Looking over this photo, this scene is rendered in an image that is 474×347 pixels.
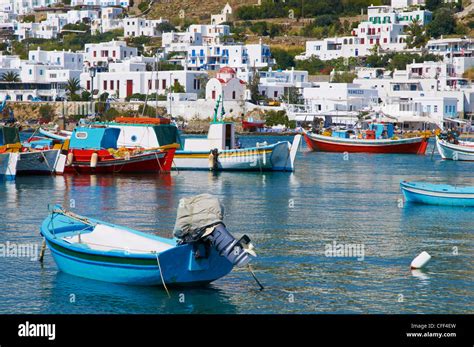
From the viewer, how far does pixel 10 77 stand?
114062mm

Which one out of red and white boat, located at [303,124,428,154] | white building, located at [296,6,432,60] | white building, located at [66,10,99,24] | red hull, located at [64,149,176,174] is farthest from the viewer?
white building, located at [66,10,99,24]

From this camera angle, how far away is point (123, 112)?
10019 cm

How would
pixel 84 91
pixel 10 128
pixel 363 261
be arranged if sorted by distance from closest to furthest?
1. pixel 363 261
2. pixel 10 128
3. pixel 84 91

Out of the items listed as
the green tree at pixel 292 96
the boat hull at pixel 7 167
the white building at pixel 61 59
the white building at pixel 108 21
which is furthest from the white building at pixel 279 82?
the boat hull at pixel 7 167

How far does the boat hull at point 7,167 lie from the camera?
40.3 metres

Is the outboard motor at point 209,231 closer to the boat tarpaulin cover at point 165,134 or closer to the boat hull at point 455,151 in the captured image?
the boat tarpaulin cover at point 165,134

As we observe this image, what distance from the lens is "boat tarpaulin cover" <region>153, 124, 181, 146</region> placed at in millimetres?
45062

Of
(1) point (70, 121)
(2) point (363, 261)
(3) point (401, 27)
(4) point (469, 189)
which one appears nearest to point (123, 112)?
(1) point (70, 121)

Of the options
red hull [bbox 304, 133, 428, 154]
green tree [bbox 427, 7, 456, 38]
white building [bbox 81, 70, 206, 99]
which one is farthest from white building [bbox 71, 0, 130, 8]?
red hull [bbox 304, 133, 428, 154]

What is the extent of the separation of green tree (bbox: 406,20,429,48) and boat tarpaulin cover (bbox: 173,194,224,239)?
380 ft

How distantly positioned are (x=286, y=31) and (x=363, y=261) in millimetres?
133370

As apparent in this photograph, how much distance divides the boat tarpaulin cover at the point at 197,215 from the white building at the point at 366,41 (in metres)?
115

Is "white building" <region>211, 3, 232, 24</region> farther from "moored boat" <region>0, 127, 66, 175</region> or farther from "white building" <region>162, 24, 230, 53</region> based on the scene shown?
"moored boat" <region>0, 127, 66, 175</region>

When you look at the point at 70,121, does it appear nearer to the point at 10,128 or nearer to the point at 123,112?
the point at 123,112
